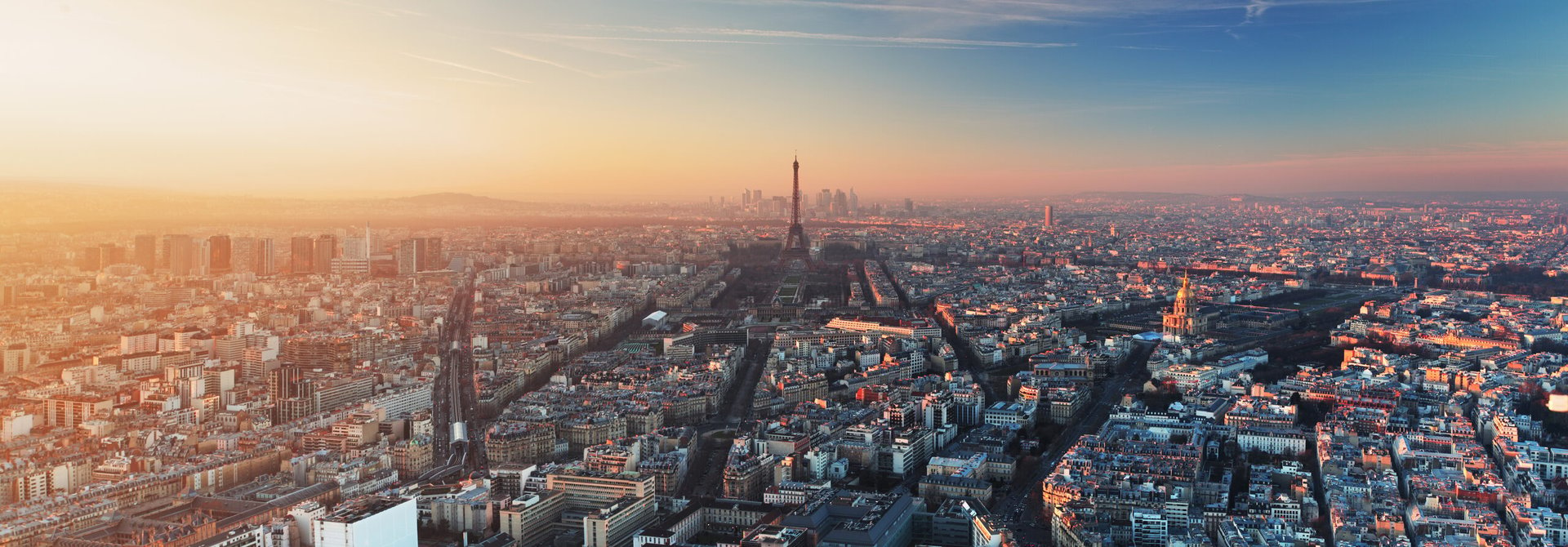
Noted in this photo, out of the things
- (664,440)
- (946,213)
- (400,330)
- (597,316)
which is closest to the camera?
(664,440)

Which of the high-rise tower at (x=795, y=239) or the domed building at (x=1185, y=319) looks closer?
the domed building at (x=1185, y=319)

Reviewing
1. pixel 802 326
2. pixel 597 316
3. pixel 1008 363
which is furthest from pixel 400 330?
pixel 1008 363

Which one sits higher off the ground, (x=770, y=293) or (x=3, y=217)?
(x=3, y=217)

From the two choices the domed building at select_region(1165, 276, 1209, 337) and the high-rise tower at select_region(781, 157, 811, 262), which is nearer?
the domed building at select_region(1165, 276, 1209, 337)

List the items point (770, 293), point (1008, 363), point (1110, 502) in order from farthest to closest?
point (770, 293)
point (1008, 363)
point (1110, 502)

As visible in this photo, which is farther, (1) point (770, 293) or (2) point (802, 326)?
(1) point (770, 293)

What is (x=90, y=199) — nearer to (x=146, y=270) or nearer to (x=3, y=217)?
(x=3, y=217)

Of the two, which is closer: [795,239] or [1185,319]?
[1185,319]
